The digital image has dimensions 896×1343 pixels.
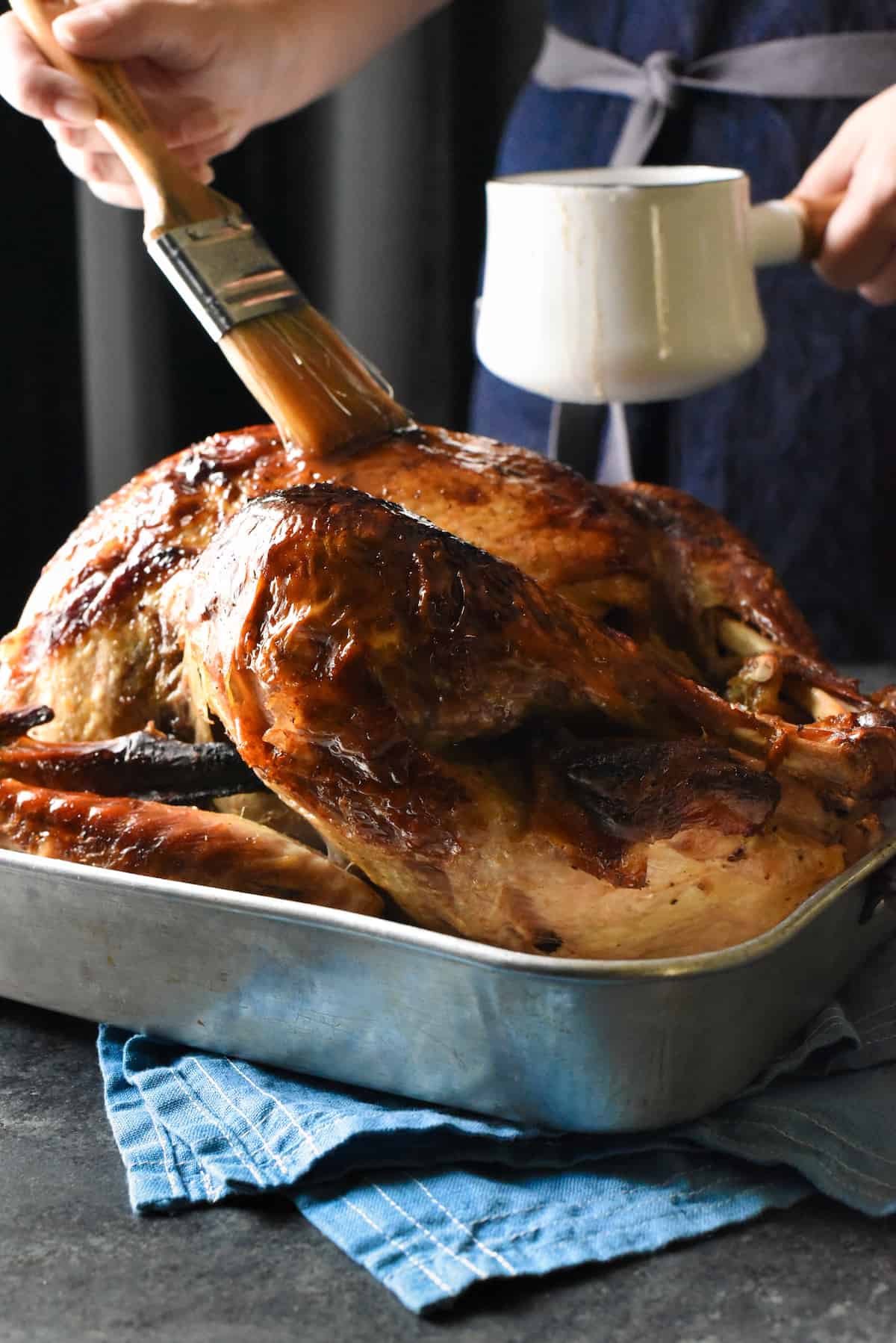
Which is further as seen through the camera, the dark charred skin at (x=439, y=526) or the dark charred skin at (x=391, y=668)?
the dark charred skin at (x=439, y=526)

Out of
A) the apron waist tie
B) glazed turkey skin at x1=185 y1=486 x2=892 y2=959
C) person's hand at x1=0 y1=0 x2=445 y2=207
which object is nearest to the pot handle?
the apron waist tie

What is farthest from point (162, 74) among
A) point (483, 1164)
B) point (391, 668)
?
point (483, 1164)

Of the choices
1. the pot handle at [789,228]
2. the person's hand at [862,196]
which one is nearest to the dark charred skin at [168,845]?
the pot handle at [789,228]

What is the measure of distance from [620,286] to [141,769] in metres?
0.59

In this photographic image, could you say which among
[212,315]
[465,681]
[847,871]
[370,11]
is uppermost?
[370,11]

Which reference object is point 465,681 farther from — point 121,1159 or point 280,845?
point 121,1159

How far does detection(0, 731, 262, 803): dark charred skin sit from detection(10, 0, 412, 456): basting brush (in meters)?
0.26

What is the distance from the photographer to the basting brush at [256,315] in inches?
49.6

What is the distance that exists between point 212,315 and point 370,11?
71 centimetres

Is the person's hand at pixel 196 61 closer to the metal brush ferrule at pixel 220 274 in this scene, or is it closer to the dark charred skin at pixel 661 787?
the metal brush ferrule at pixel 220 274

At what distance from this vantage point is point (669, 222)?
1372 millimetres

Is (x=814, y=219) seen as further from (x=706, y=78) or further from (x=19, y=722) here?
(x=19, y=722)

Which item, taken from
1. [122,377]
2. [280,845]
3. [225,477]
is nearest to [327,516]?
[280,845]

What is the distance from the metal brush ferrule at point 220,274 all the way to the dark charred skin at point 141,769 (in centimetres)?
33
